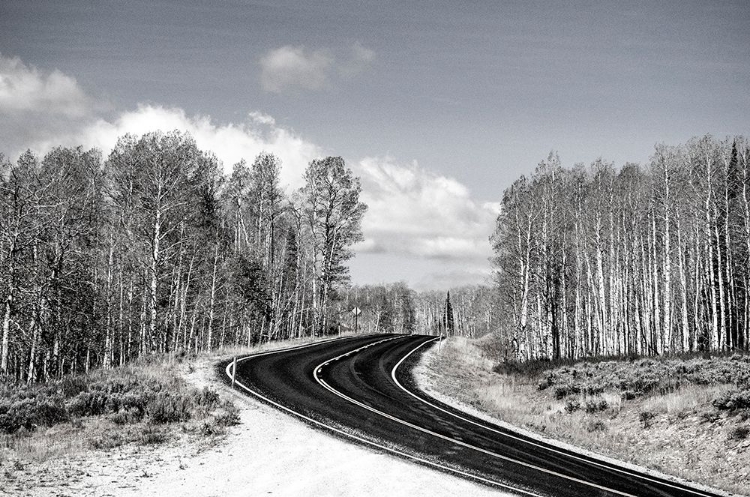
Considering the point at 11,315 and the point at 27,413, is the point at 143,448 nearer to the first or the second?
the point at 27,413

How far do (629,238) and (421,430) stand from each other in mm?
27915

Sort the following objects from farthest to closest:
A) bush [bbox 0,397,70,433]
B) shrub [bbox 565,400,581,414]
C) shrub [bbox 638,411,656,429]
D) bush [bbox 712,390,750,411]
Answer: shrub [bbox 565,400,581,414] < shrub [bbox 638,411,656,429] < bush [bbox 712,390,750,411] < bush [bbox 0,397,70,433]

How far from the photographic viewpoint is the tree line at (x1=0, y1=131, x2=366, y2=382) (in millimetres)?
20875

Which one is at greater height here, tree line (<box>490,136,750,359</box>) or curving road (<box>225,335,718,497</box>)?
tree line (<box>490,136,750,359</box>)

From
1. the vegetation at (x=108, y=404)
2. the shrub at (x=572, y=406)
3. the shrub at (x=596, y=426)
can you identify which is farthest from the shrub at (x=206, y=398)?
the shrub at (x=572, y=406)

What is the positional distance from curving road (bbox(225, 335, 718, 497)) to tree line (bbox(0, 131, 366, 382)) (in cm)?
838

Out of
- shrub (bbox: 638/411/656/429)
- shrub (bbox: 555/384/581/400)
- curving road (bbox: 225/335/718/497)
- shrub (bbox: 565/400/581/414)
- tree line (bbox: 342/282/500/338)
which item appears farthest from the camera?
tree line (bbox: 342/282/500/338)

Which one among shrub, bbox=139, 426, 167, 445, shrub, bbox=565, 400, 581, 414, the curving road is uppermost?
shrub, bbox=139, 426, 167, 445

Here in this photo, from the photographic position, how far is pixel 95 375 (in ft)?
55.2

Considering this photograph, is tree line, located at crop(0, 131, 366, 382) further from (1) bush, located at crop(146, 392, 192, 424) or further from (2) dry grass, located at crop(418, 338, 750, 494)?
(2) dry grass, located at crop(418, 338, 750, 494)

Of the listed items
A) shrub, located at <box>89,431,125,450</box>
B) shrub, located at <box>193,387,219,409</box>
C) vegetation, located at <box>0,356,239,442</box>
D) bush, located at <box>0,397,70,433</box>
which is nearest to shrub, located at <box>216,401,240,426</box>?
vegetation, located at <box>0,356,239,442</box>

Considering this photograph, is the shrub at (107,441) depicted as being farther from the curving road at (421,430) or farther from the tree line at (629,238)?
the tree line at (629,238)

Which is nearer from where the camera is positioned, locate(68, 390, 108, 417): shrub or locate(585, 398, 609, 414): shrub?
locate(68, 390, 108, 417): shrub

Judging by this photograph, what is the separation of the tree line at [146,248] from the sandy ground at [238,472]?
11.1 m
